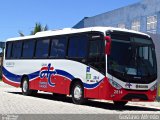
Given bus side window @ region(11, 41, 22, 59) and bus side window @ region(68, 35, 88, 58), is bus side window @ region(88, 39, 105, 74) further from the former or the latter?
bus side window @ region(11, 41, 22, 59)

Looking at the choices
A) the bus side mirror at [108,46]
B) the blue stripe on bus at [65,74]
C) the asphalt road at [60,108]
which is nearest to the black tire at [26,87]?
the blue stripe on bus at [65,74]

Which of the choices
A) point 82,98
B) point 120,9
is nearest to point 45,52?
point 82,98

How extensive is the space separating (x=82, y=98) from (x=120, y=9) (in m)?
33.7

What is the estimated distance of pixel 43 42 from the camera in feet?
72.2

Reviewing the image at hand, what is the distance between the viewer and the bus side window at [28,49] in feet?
75.8

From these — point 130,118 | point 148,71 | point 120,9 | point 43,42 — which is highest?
point 120,9

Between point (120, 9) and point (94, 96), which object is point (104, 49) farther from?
point (120, 9)

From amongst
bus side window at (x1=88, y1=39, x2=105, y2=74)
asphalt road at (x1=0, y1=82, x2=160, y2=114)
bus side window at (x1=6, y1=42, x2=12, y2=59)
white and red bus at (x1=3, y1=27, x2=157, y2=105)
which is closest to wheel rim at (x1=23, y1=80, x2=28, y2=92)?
white and red bus at (x1=3, y1=27, x2=157, y2=105)

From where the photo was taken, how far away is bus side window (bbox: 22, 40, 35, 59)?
75.8 feet

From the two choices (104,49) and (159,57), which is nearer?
(104,49)

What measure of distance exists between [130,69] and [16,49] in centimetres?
1002

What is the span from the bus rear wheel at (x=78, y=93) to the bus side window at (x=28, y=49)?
522 centimetres

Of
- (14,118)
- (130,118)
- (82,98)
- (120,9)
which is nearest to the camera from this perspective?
(14,118)

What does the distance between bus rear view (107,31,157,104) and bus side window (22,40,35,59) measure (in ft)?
23.9
